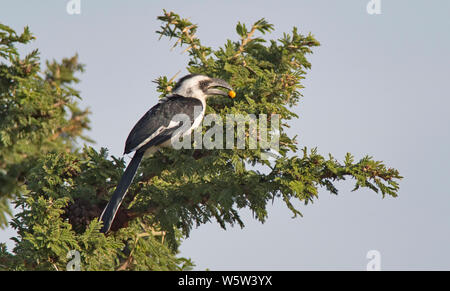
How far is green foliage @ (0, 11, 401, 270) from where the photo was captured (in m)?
6.15

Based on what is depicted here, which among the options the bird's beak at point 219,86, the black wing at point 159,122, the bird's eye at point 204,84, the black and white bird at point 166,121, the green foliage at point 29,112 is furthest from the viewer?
the bird's eye at point 204,84

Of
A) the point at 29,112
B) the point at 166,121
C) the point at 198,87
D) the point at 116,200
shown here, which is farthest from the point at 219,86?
the point at 29,112

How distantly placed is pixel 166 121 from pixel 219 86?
1.00 m

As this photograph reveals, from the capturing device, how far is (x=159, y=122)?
9.17 meters

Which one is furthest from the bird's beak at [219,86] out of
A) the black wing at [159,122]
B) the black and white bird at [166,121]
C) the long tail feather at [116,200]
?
the long tail feather at [116,200]

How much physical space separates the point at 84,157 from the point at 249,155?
2.39 m

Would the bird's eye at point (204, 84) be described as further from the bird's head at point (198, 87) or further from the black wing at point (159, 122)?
the black wing at point (159, 122)

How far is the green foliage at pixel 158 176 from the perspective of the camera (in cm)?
615

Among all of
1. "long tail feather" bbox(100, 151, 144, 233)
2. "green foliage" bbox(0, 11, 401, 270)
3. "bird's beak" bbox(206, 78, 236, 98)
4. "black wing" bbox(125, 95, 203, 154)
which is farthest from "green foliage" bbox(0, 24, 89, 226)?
"bird's beak" bbox(206, 78, 236, 98)

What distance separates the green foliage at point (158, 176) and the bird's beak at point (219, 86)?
0.12m

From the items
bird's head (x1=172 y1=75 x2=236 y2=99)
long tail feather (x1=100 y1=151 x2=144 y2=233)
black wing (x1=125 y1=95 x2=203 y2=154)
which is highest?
bird's head (x1=172 y1=75 x2=236 y2=99)

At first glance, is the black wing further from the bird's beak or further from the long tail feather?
the long tail feather

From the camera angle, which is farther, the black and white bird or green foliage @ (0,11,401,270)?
the black and white bird
